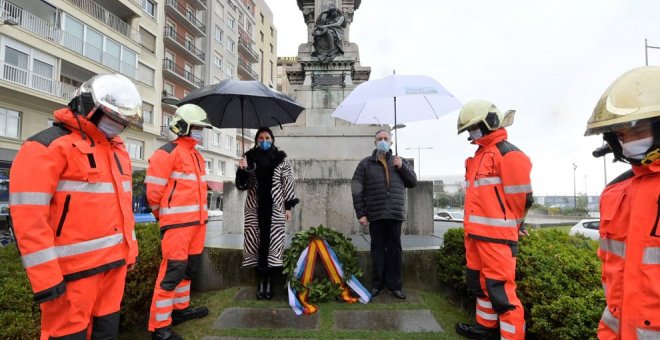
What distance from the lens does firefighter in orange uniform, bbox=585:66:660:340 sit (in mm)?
1573

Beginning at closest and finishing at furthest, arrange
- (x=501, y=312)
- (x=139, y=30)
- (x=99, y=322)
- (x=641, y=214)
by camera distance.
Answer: (x=641, y=214), (x=99, y=322), (x=501, y=312), (x=139, y=30)

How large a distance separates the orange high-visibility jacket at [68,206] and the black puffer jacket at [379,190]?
2707mm

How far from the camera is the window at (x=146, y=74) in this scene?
26.4 meters

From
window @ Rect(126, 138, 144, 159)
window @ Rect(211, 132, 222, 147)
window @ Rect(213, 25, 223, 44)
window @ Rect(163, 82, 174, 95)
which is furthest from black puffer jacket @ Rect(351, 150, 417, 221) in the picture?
window @ Rect(213, 25, 223, 44)

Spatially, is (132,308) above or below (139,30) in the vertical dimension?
below

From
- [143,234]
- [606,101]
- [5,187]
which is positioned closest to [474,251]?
[606,101]

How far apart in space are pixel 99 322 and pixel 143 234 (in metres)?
2.58

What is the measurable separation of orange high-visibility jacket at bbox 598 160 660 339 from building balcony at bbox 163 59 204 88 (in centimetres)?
3242

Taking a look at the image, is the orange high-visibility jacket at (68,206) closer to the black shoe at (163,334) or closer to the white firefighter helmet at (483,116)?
the black shoe at (163,334)

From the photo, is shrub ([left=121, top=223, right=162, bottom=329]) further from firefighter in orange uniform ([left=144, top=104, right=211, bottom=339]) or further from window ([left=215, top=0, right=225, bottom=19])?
window ([left=215, top=0, right=225, bottom=19])

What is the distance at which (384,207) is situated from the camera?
439cm

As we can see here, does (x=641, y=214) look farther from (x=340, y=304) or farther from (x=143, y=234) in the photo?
(x=143, y=234)

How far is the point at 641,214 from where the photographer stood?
1.65m

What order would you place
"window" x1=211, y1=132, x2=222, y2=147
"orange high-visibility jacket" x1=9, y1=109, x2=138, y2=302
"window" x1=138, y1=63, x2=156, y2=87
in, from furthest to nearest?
"window" x1=211, y1=132, x2=222, y2=147, "window" x1=138, y1=63, x2=156, y2=87, "orange high-visibility jacket" x1=9, y1=109, x2=138, y2=302
